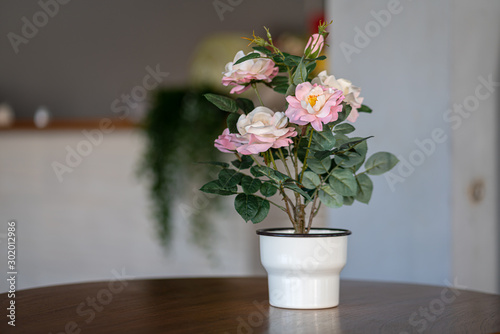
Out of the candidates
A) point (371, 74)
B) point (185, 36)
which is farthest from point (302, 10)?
point (371, 74)

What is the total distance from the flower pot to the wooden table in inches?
0.8

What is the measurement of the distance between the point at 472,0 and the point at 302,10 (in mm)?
3444

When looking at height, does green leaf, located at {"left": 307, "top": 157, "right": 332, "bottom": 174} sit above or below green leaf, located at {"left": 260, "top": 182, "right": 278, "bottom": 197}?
above

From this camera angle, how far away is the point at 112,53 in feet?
16.1
